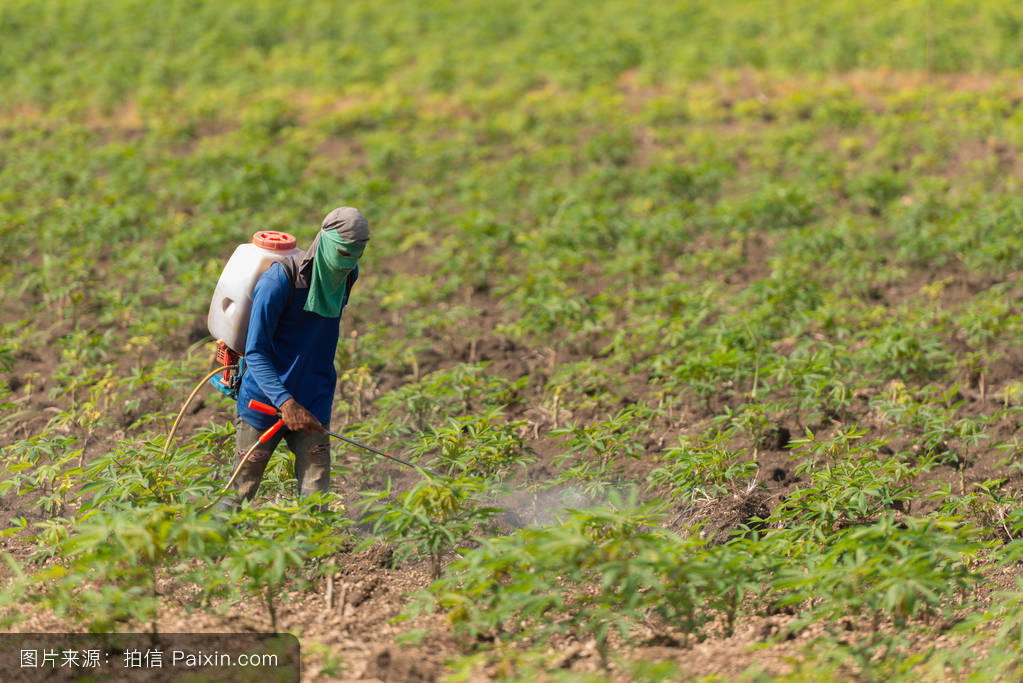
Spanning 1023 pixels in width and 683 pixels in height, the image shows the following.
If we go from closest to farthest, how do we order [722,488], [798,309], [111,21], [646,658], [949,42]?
[646,658] < [722,488] < [798,309] < [949,42] < [111,21]

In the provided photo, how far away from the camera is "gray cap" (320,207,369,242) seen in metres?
4.47

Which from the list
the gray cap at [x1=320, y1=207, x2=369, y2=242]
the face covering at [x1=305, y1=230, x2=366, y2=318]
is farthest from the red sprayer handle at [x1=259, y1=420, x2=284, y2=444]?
the gray cap at [x1=320, y1=207, x2=369, y2=242]

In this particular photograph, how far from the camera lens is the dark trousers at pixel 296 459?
190 inches

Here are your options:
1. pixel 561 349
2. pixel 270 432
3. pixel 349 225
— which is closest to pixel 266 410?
pixel 270 432

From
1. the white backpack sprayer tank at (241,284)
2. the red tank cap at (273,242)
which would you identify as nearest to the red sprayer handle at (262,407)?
the white backpack sprayer tank at (241,284)

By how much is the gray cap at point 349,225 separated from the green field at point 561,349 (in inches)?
45.9

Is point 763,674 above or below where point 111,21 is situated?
below

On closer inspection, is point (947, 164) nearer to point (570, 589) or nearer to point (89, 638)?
point (570, 589)

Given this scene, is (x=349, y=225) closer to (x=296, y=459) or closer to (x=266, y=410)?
(x=266, y=410)

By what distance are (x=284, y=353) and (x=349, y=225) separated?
2.50 feet

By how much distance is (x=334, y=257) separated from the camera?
452cm

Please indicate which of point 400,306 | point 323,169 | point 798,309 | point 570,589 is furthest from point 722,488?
point 323,169

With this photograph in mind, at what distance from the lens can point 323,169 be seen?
1170 cm

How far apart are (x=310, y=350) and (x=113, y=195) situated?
6798 millimetres
